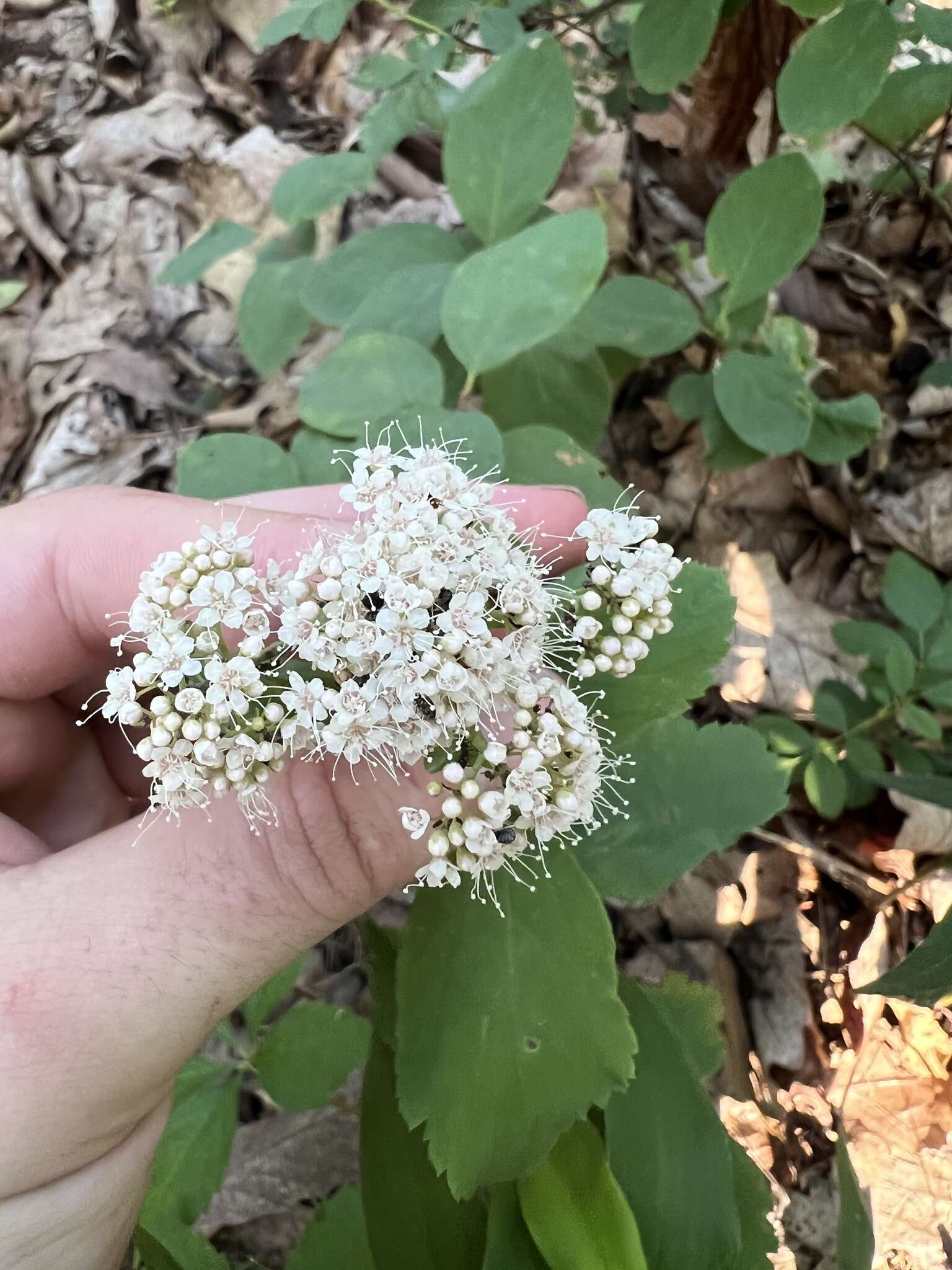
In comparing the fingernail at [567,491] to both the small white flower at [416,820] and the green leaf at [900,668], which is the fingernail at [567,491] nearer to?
the small white flower at [416,820]

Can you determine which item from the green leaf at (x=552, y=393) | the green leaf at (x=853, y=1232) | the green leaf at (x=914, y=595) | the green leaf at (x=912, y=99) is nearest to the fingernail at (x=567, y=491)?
the green leaf at (x=552, y=393)

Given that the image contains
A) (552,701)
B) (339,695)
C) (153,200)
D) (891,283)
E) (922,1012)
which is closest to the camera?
(339,695)

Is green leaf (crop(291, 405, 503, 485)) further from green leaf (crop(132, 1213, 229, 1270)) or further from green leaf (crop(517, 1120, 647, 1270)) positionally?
green leaf (crop(132, 1213, 229, 1270))

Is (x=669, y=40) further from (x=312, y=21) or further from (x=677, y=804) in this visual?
(x=677, y=804)

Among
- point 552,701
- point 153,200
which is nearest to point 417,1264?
point 552,701

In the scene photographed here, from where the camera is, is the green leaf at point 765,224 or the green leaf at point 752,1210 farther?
the green leaf at point 765,224

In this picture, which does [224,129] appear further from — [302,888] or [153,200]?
[302,888]

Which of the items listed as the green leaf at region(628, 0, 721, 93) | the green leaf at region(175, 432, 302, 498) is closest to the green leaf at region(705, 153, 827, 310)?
the green leaf at region(628, 0, 721, 93)

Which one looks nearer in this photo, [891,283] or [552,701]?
[552,701]
